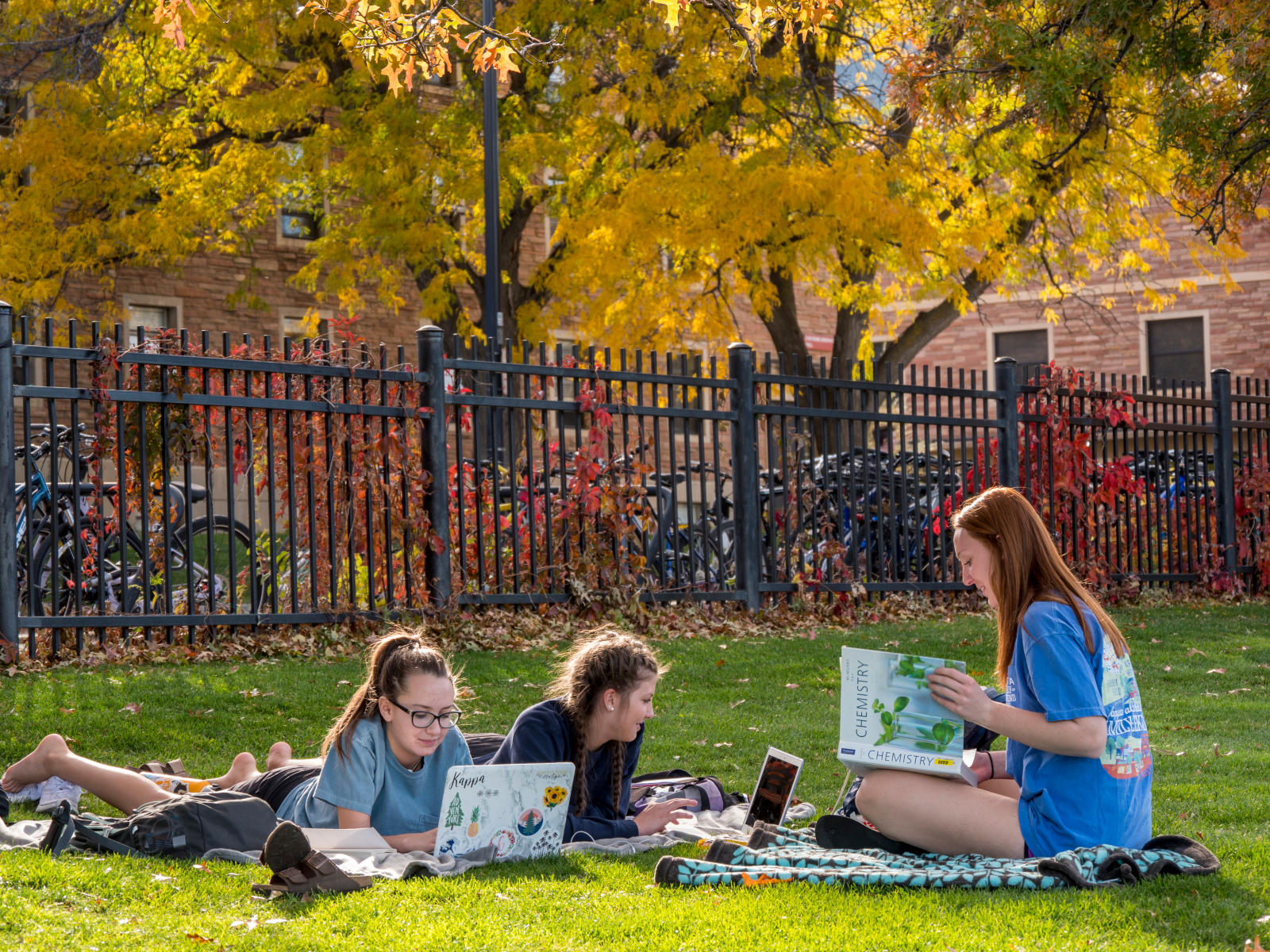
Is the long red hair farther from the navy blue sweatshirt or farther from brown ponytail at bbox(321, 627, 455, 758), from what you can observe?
brown ponytail at bbox(321, 627, 455, 758)

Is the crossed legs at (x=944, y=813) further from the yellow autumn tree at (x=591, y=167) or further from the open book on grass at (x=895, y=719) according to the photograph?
the yellow autumn tree at (x=591, y=167)

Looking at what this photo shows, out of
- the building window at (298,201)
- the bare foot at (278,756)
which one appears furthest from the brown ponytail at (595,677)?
the building window at (298,201)

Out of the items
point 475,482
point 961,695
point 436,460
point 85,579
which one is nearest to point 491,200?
point 475,482

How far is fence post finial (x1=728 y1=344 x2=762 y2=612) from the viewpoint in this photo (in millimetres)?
10352

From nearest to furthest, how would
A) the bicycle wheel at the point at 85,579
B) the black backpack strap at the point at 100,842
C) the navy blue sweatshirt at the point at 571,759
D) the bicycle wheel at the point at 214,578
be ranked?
the black backpack strap at the point at 100,842 < the navy blue sweatshirt at the point at 571,759 < the bicycle wheel at the point at 85,579 < the bicycle wheel at the point at 214,578

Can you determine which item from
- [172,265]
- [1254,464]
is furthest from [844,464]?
[172,265]

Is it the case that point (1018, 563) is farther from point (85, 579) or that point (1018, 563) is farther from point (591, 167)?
point (591, 167)

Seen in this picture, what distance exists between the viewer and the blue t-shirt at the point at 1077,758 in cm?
373

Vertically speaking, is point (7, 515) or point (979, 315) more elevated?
point (979, 315)

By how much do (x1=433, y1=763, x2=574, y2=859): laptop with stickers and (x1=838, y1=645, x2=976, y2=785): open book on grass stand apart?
91 cm

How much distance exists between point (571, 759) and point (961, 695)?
1.46m

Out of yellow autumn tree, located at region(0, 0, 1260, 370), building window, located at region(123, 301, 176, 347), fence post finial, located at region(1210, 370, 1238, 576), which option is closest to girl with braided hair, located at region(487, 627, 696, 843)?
yellow autumn tree, located at region(0, 0, 1260, 370)

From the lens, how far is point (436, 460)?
29.3 ft

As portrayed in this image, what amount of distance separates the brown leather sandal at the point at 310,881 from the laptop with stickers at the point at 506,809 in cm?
38
